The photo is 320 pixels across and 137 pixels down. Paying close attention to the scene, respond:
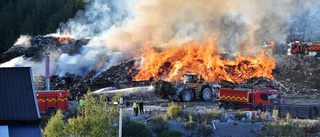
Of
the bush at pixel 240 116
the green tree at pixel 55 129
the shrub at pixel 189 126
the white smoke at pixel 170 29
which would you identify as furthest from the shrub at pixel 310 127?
the white smoke at pixel 170 29

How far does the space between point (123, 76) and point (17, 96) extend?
Answer: 91.9 feet

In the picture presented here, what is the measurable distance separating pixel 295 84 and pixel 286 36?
23.3m

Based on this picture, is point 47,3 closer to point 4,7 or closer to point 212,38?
point 4,7

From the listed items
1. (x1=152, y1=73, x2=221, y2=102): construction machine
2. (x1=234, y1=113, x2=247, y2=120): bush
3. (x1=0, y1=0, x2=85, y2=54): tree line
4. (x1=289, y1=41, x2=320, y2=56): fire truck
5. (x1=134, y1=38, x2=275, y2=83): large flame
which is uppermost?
(x1=0, y1=0, x2=85, y2=54): tree line

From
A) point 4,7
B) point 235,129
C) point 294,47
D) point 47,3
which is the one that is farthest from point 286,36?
point 4,7

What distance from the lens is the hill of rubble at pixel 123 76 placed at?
43.2m

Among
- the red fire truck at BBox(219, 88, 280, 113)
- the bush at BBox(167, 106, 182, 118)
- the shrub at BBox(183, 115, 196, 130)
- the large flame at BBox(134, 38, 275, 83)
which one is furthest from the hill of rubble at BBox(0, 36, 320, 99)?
the shrub at BBox(183, 115, 196, 130)

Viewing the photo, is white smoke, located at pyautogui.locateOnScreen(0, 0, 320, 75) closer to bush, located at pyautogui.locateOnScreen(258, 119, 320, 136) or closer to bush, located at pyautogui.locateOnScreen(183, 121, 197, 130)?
bush, located at pyautogui.locateOnScreen(183, 121, 197, 130)

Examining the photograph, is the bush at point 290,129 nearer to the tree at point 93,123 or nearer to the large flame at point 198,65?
the tree at point 93,123

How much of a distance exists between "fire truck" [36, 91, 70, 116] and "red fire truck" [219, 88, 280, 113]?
474 inches

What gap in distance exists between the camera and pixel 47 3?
9581cm

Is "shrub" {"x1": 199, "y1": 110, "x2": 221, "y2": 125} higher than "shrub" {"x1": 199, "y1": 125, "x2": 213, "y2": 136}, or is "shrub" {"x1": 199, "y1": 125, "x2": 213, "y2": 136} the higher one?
"shrub" {"x1": 199, "y1": 110, "x2": 221, "y2": 125}

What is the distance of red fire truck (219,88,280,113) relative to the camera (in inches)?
1225

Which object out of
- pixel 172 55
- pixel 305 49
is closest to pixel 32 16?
pixel 172 55
